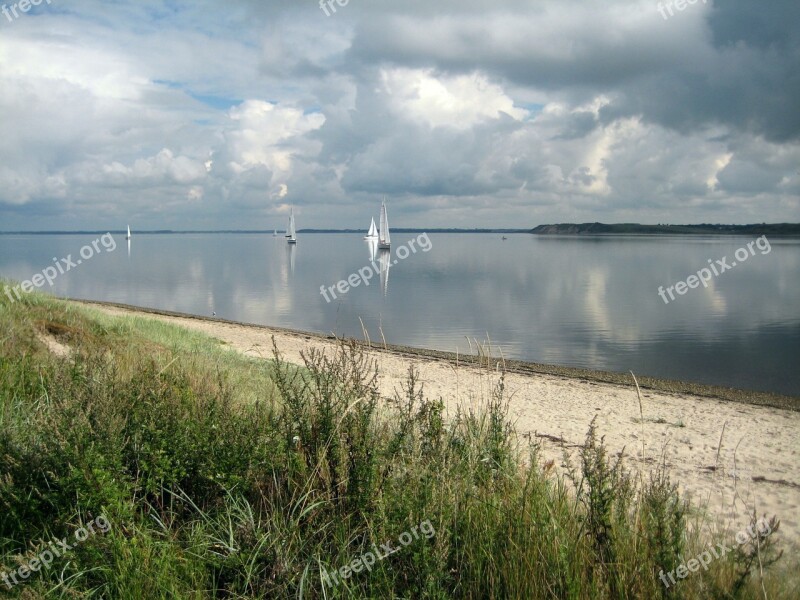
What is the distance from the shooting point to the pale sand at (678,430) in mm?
8336

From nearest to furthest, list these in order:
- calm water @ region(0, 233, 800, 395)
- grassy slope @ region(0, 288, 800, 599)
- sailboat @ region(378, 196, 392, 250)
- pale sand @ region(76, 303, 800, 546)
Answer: grassy slope @ region(0, 288, 800, 599), pale sand @ region(76, 303, 800, 546), calm water @ region(0, 233, 800, 395), sailboat @ region(378, 196, 392, 250)

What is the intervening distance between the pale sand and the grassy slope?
202cm

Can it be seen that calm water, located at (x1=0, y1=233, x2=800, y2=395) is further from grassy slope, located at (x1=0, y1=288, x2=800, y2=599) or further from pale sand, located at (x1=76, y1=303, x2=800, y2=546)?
grassy slope, located at (x1=0, y1=288, x2=800, y2=599)

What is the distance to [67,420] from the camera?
167 inches

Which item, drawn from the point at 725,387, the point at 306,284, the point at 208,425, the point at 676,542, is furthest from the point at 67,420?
the point at 306,284

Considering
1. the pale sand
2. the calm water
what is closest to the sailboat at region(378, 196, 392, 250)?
the calm water

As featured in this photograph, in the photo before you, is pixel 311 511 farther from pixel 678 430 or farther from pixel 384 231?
pixel 384 231

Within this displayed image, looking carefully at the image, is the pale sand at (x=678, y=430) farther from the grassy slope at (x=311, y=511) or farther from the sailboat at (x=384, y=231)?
the sailboat at (x=384, y=231)

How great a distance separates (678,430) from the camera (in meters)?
12.6

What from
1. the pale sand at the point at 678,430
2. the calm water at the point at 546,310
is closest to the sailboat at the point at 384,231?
the calm water at the point at 546,310

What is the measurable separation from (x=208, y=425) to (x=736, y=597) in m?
3.61

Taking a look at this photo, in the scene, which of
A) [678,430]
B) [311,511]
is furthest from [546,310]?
[311,511]

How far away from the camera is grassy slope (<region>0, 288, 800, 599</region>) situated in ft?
11.0

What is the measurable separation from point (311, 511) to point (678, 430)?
10.7 meters
